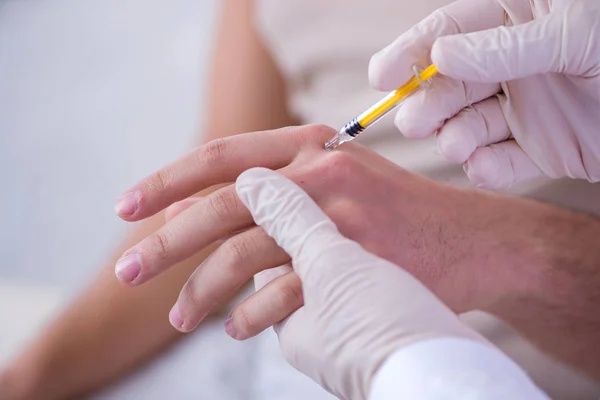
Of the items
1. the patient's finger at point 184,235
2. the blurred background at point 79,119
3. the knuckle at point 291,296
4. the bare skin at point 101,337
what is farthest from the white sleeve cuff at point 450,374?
the blurred background at point 79,119

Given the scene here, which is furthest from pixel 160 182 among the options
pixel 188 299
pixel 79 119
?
pixel 79 119

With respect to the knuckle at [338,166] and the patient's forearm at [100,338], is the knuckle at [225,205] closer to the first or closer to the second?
the knuckle at [338,166]

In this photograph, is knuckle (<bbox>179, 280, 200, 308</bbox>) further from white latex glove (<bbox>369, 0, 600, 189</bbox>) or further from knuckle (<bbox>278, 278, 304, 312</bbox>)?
white latex glove (<bbox>369, 0, 600, 189</bbox>)

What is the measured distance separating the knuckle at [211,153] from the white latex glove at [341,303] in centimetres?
12

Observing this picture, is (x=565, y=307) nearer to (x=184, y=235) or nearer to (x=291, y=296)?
(x=291, y=296)

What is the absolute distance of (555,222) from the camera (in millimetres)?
848

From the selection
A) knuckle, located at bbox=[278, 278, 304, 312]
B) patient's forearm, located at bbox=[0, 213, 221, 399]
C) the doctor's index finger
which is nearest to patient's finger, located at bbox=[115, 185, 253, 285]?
knuckle, located at bbox=[278, 278, 304, 312]

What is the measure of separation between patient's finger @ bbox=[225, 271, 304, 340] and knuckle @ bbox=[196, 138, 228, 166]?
172 millimetres

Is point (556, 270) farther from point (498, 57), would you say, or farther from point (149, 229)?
point (149, 229)

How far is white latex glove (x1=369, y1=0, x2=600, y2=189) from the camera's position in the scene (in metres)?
0.62

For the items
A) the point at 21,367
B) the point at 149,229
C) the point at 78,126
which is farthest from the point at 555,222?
the point at 78,126

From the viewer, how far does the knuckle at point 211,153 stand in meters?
0.73

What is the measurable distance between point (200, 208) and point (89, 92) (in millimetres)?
961

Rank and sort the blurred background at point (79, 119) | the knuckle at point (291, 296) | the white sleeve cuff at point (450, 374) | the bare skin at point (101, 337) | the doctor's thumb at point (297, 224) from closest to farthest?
the white sleeve cuff at point (450, 374) < the doctor's thumb at point (297, 224) < the knuckle at point (291, 296) < the bare skin at point (101, 337) < the blurred background at point (79, 119)
